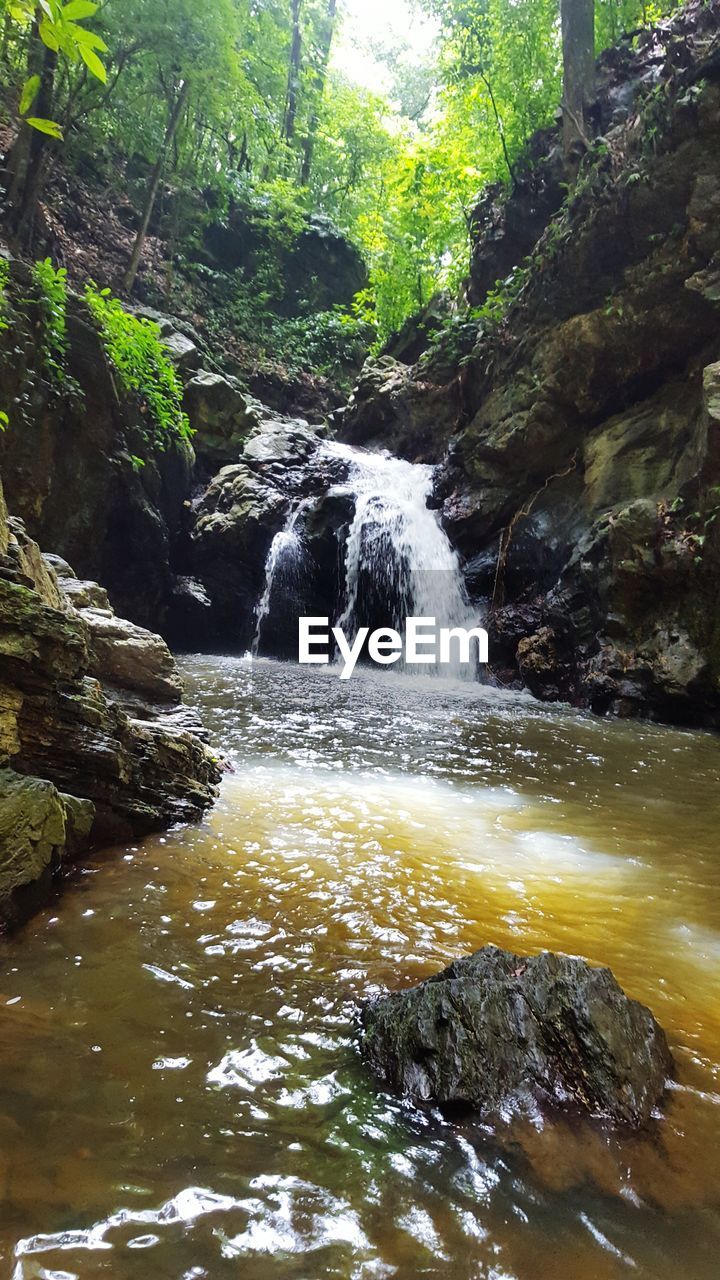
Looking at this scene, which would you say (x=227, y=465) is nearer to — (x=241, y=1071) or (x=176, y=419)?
(x=176, y=419)

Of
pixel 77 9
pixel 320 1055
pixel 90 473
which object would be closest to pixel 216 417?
pixel 90 473

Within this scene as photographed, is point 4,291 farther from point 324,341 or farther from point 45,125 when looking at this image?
point 324,341

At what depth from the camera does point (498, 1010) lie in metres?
1.92

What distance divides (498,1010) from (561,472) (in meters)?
11.1

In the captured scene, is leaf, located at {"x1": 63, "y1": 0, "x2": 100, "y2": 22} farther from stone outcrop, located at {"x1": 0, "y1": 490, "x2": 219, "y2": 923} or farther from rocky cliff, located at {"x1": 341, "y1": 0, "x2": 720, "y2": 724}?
rocky cliff, located at {"x1": 341, "y1": 0, "x2": 720, "y2": 724}

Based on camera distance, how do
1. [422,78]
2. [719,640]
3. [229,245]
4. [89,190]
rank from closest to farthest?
[719,640] → [89,190] → [229,245] → [422,78]

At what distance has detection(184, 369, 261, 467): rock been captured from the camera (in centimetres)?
1477

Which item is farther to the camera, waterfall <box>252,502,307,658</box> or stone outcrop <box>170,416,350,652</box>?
waterfall <box>252,502,307,658</box>

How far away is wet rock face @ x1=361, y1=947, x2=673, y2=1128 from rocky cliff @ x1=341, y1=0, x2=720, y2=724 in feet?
23.4

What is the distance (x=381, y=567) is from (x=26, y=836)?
11.0m

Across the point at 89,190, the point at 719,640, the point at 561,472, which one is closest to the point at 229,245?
the point at 89,190

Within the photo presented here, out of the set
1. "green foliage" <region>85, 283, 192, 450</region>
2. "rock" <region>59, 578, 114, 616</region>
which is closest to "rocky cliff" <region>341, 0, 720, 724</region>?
"green foliage" <region>85, 283, 192, 450</region>

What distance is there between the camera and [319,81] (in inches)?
960

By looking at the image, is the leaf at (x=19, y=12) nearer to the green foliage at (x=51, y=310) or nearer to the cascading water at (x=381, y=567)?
the green foliage at (x=51, y=310)
